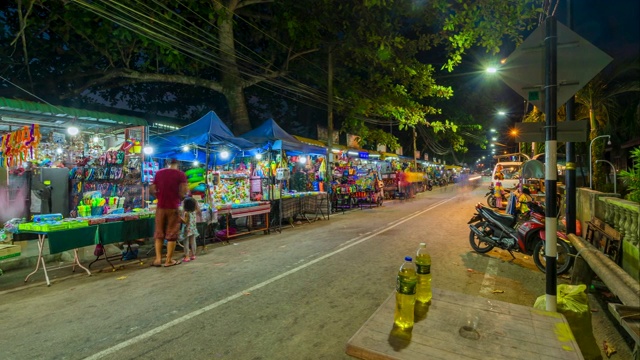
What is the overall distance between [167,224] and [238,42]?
394 inches

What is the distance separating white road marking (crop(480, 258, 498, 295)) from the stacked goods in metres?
6.99

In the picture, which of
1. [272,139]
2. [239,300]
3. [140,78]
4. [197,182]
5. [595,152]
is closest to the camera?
[239,300]

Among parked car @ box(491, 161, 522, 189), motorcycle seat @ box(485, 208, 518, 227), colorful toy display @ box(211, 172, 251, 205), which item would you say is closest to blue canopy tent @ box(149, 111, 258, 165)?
colorful toy display @ box(211, 172, 251, 205)

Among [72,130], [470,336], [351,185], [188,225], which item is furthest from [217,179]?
[470,336]

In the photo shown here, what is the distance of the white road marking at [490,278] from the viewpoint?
5199 mm

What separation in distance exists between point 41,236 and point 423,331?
687 centimetres

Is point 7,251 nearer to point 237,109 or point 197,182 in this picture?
point 197,182

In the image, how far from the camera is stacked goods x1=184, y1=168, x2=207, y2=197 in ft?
29.6

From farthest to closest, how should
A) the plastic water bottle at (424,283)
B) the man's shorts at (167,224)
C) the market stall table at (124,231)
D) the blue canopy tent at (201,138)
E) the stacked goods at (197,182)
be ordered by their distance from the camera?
the blue canopy tent at (201,138)
the stacked goods at (197,182)
the man's shorts at (167,224)
the market stall table at (124,231)
the plastic water bottle at (424,283)

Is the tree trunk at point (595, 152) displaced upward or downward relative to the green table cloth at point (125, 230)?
upward

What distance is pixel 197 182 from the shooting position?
367 inches

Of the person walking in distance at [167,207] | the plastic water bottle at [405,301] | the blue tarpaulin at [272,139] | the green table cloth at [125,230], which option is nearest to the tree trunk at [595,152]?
the blue tarpaulin at [272,139]

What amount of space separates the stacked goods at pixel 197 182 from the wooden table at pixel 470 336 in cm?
751

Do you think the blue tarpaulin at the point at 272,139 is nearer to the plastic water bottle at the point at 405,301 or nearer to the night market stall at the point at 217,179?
the night market stall at the point at 217,179
